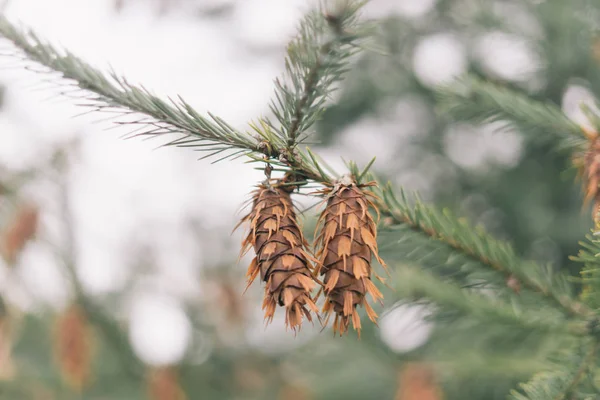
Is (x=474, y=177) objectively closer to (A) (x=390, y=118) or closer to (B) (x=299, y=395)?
(A) (x=390, y=118)

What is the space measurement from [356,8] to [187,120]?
268 millimetres

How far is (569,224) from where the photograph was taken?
2.33 metres

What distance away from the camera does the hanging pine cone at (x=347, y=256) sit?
2.24 feet

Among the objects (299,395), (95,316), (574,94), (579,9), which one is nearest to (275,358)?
(299,395)

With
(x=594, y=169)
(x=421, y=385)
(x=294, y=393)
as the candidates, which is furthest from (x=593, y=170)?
(x=294, y=393)

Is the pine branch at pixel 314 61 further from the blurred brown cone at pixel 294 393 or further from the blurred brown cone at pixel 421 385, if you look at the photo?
the blurred brown cone at pixel 294 393

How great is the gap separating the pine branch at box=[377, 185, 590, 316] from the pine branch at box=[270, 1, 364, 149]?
204 millimetres

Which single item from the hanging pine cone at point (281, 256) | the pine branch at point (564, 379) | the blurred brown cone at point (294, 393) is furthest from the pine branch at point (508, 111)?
the blurred brown cone at point (294, 393)

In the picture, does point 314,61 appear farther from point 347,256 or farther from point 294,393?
point 294,393

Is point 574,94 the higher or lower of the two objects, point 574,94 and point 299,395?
the higher

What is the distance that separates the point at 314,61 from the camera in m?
0.69

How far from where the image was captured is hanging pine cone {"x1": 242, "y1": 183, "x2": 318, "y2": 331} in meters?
0.67

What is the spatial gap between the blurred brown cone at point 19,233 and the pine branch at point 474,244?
1.76m

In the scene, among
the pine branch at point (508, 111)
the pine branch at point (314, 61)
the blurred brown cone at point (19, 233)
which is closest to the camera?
the pine branch at point (314, 61)
